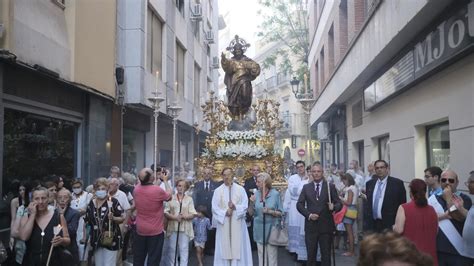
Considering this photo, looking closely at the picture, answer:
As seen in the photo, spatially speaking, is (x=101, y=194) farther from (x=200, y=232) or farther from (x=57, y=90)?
(x=57, y=90)

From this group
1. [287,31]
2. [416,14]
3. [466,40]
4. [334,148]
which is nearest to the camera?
[466,40]

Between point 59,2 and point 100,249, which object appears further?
point 59,2

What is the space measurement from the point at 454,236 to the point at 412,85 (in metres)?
5.32

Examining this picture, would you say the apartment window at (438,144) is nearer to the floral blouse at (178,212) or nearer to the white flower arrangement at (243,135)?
the floral blouse at (178,212)

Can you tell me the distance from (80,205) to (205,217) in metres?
2.72

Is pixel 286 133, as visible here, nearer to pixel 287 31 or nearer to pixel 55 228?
pixel 287 31

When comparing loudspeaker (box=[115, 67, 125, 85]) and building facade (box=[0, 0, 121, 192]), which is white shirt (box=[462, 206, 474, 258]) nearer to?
building facade (box=[0, 0, 121, 192])

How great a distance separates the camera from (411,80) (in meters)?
10.2

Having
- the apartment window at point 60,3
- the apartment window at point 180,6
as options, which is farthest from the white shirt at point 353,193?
the apartment window at point 180,6

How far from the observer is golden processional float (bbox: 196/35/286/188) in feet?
45.7

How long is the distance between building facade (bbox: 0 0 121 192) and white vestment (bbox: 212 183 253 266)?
3906 mm

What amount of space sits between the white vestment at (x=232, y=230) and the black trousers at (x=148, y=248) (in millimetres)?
1067

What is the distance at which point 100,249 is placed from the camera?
25.8 ft

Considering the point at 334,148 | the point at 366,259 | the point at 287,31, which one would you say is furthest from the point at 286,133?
the point at 366,259
